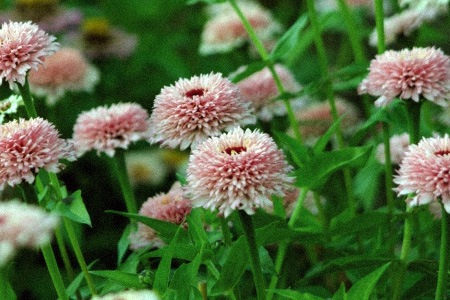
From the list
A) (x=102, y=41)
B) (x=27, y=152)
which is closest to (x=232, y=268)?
(x=27, y=152)

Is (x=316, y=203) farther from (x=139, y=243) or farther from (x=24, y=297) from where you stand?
(x=24, y=297)

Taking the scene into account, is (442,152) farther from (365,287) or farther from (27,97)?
(27,97)

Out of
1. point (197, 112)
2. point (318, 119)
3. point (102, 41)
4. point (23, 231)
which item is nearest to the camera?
point (23, 231)

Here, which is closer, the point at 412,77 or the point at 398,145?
the point at 412,77

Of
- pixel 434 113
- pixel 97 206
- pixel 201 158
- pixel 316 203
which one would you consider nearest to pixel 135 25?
pixel 97 206

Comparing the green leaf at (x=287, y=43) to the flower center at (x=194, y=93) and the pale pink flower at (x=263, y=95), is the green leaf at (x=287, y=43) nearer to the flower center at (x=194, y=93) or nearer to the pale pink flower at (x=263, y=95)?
the pale pink flower at (x=263, y=95)

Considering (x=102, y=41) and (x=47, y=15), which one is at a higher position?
(x=47, y=15)

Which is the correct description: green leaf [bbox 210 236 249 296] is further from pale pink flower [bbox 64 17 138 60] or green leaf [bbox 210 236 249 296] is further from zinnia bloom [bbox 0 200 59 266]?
pale pink flower [bbox 64 17 138 60]

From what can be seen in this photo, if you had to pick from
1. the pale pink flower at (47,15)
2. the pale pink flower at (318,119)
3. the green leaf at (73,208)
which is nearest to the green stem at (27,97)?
the green leaf at (73,208)
